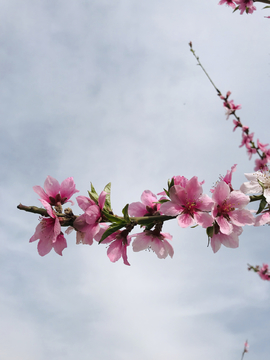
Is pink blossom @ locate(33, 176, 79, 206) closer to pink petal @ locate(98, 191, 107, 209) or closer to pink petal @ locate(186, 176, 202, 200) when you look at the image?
pink petal @ locate(98, 191, 107, 209)

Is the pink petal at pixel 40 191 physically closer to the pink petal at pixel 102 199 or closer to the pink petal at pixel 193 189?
the pink petal at pixel 102 199

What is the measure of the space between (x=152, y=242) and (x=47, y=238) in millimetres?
842

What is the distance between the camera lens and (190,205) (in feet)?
6.69

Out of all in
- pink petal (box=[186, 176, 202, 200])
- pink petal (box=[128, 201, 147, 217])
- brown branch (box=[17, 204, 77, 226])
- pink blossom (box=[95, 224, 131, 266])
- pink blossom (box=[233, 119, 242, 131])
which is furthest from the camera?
pink blossom (box=[233, 119, 242, 131])

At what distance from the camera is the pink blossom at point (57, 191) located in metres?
2.18

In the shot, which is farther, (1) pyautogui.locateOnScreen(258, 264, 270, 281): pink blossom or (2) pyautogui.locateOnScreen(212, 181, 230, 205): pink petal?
(1) pyautogui.locateOnScreen(258, 264, 270, 281): pink blossom

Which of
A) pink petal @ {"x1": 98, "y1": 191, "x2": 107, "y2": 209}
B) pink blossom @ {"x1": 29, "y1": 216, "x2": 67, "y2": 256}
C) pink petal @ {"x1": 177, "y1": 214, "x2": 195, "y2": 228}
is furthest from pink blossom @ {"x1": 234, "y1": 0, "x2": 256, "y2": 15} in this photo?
pink blossom @ {"x1": 29, "y1": 216, "x2": 67, "y2": 256}

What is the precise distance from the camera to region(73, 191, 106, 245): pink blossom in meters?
1.92

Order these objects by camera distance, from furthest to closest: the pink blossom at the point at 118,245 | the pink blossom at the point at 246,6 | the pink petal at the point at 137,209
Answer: the pink blossom at the point at 246,6 < the pink petal at the point at 137,209 < the pink blossom at the point at 118,245

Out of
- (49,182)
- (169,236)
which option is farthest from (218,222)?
(49,182)

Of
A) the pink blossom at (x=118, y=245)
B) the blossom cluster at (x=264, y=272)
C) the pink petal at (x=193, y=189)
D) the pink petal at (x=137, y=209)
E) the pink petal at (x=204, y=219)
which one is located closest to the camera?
the pink petal at (x=204, y=219)

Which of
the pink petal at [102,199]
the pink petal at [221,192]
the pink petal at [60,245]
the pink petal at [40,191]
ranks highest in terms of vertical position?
the pink petal at [40,191]

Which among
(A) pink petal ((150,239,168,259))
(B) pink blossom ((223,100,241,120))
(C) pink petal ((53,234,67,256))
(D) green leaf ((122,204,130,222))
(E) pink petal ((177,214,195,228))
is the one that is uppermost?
(B) pink blossom ((223,100,241,120))

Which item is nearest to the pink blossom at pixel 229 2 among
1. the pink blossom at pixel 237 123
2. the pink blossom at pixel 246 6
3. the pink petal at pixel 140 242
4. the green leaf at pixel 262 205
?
the pink blossom at pixel 246 6
